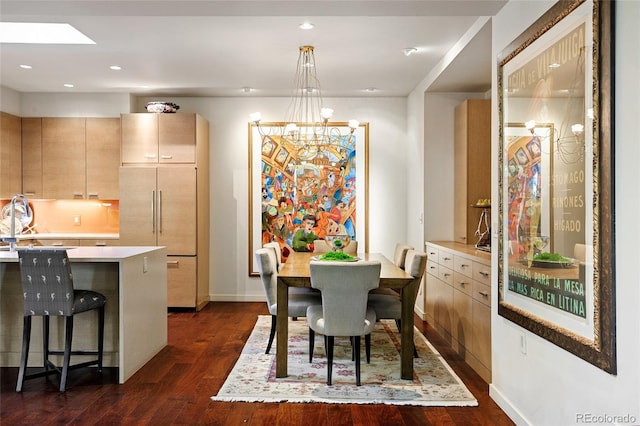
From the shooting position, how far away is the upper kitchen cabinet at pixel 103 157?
6.17 meters

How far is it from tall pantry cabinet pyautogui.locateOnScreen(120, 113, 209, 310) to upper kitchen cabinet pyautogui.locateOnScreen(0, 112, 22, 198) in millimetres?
1346

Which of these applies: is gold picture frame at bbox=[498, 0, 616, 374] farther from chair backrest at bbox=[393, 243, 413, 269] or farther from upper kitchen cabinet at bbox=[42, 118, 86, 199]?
upper kitchen cabinet at bbox=[42, 118, 86, 199]

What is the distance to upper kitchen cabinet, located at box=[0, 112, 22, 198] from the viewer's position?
5816 mm

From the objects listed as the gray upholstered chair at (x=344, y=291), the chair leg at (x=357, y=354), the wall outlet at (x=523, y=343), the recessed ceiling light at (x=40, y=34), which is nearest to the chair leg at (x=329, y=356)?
the gray upholstered chair at (x=344, y=291)

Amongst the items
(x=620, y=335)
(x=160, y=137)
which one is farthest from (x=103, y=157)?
(x=620, y=335)

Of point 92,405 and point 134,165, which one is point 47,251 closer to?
point 92,405

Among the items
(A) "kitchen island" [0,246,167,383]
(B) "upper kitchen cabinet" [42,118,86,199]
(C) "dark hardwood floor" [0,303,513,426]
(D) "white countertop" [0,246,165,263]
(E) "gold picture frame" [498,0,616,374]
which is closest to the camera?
(E) "gold picture frame" [498,0,616,374]

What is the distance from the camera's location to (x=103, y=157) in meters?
6.18

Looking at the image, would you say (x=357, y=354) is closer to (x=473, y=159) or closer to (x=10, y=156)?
(x=473, y=159)

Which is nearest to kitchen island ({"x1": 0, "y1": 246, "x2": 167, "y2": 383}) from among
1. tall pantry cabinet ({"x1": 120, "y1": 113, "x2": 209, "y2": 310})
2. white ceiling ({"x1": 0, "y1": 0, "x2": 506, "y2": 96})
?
white ceiling ({"x1": 0, "y1": 0, "x2": 506, "y2": 96})

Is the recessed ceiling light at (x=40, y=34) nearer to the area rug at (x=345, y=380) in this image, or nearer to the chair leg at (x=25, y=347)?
the chair leg at (x=25, y=347)

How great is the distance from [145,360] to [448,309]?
8.78ft

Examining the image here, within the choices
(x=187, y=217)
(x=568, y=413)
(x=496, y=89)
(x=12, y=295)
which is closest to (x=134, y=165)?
(x=187, y=217)

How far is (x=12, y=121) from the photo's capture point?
600 cm
